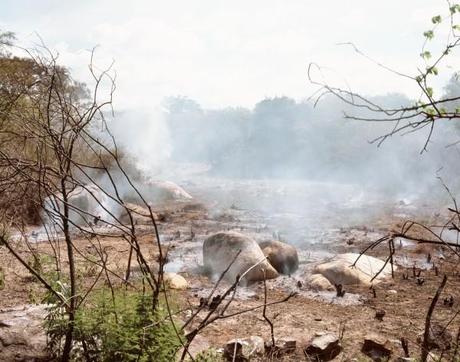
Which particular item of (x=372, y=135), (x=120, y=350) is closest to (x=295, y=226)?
(x=120, y=350)

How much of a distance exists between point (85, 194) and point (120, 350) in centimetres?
1049

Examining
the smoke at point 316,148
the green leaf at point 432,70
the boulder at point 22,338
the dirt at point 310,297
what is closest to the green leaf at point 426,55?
the green leaf at point 432,70

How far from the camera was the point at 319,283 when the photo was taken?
7070 mm

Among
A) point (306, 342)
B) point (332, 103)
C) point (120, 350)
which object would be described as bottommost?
point (306, 342)

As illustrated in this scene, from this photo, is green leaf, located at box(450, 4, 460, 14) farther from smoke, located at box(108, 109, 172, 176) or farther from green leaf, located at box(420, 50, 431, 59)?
smoke, located at box(108, 109, 172, 176)

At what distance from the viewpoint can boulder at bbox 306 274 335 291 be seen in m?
6.98

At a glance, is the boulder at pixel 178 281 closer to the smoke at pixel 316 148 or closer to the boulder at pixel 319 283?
the boulder at pixel 319 283

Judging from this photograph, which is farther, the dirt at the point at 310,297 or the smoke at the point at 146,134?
the smoke at the point at 146,134

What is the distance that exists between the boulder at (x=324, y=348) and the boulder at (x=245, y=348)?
19.3 inches

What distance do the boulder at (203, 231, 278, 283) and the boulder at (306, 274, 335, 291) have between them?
2.25 feet

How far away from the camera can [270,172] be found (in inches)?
1287

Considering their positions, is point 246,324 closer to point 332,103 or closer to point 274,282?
point 274,282

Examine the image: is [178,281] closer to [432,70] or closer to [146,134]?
[432,70]

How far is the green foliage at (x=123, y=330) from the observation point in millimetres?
2455
